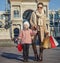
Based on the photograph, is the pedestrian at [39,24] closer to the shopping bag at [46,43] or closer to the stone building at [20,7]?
the shopping bag at [46,43]

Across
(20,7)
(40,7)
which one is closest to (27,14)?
(20,7)

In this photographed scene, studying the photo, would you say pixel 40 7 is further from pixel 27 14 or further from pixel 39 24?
pixel 27 14

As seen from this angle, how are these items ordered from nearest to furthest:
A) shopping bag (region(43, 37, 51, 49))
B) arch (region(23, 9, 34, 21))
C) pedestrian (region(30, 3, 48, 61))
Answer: shopping bag (region(43, 37, 51, 49)) → pedestrian (region(30, 3, 48, 61)) → arch (region(23, 9, 34, 21))

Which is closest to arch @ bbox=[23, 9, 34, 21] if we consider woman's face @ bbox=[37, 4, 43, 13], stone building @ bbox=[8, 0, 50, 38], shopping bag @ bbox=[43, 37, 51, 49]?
stone building @ bbox=[8, 0, 50, 38]

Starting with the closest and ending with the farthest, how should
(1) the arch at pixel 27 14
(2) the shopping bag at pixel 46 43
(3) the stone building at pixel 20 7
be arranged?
(2) the shopping bag at pixel 46 43 < (3) the stone building at pixel 20 7 < (1) the arch at pixel 27 14

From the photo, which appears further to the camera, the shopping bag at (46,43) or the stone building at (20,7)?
the stone building at (20,7)

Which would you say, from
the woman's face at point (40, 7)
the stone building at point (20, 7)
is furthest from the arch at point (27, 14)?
the woman's face at point (40, 7)

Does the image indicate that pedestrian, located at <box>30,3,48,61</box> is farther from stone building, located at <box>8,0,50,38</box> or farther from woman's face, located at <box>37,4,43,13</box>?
stone building, located at <box>8,0,50,38</box>

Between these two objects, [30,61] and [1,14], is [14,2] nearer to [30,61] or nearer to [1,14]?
[1,14]

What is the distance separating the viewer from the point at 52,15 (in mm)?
83312

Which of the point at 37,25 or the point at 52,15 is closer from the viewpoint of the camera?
the point at 37,25

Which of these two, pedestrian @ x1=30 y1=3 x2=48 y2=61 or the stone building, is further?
the stone building

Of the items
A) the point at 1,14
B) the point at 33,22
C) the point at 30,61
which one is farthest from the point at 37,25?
the point at 1,14

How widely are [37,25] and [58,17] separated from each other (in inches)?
3140
